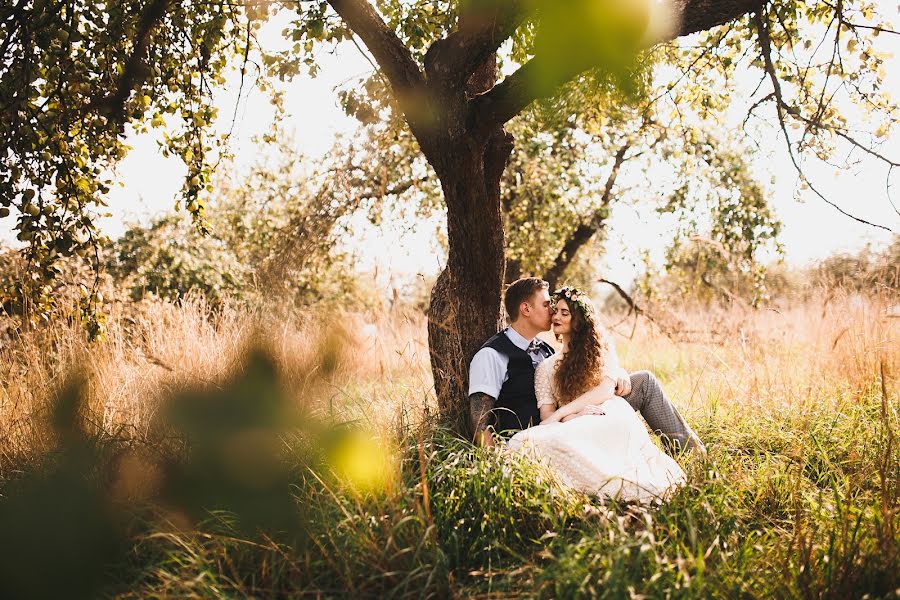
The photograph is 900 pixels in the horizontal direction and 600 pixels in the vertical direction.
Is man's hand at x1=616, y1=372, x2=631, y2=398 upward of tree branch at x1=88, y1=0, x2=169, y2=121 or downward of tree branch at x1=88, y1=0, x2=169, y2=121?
downward

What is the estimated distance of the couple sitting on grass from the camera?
318cm

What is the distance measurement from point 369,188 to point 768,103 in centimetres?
536

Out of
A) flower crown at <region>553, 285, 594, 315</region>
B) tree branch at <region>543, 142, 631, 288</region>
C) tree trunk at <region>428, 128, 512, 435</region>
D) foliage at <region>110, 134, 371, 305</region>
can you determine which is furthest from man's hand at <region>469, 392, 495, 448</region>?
tree branch at <region>543, 142, 631, 288</region>

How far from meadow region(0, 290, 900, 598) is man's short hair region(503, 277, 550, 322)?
2.82 ft

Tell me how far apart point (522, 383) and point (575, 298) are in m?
0.62

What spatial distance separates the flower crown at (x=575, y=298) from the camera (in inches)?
149

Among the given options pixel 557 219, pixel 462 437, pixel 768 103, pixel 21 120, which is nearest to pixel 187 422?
pixel 462 437

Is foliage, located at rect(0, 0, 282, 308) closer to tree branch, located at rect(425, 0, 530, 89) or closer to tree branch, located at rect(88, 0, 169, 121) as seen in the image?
tree branch, located at rect(88, 0, 169, 121)

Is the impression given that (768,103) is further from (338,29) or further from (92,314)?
(92,314)

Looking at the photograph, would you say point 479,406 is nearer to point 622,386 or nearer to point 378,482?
point 622,386

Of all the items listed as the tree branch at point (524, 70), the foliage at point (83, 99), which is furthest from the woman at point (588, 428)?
the foliage at point (83, 99)

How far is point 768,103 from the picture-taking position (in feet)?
16.9

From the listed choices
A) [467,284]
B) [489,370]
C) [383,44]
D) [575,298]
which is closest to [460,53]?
[383,44]

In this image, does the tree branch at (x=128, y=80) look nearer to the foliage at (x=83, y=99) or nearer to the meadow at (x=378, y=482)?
the foliage at (x=83, y=99)
